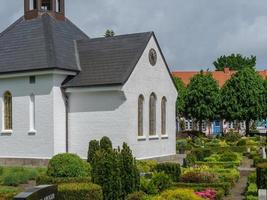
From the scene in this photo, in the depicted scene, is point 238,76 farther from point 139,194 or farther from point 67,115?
point 139,194

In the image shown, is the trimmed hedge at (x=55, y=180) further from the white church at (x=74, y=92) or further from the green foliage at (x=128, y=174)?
the white church at (x=74, y=92)

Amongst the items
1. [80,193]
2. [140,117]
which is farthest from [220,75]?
[80,193]

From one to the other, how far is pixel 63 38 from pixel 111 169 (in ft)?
56.2

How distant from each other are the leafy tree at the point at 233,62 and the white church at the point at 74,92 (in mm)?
72659

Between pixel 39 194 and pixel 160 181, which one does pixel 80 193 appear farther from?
pixel 39 194

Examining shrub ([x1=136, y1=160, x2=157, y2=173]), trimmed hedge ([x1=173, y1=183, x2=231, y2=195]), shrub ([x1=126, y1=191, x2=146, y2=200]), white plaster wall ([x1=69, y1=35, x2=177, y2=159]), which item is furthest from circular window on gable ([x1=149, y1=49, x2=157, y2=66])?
shrub ([x1=126, y1=191, x2=146, y2=200])

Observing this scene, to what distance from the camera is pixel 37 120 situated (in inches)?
1150

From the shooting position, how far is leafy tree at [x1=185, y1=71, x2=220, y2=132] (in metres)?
60.6

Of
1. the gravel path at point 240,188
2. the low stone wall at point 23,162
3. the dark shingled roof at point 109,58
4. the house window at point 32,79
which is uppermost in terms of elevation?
the dark shingled roof at point 109,58

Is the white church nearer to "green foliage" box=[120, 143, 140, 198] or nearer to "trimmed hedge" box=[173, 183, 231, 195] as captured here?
"trimmed hedge" box=[173, 183, 231, 195]

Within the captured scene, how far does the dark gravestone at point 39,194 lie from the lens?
32.0ft

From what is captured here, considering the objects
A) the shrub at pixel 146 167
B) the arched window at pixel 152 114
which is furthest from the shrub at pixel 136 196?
the arched window at pixel 152 114

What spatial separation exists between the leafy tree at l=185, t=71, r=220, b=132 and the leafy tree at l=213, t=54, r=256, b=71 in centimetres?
4079

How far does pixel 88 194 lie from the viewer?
577 inches
